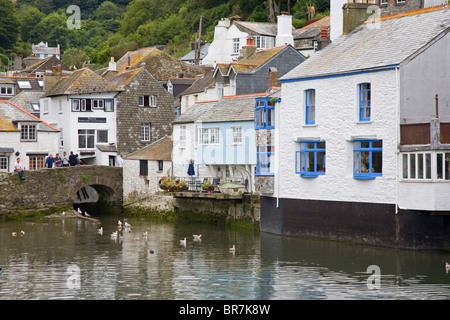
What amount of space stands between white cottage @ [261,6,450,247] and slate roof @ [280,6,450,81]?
0.07m

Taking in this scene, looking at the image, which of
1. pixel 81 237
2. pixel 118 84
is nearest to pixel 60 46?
pixel 118 84

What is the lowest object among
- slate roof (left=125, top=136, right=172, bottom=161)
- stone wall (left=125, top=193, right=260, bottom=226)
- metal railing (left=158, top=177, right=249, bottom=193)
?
stone wall (left=125, top=193, right=260, bottom=226)

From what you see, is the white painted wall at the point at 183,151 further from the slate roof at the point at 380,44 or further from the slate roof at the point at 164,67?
the slate roof at the point at 164,67

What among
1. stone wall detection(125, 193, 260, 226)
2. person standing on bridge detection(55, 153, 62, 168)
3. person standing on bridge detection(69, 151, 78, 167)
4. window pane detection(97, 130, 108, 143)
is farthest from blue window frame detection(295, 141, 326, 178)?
window pane detection(97, 130, 108, 143)

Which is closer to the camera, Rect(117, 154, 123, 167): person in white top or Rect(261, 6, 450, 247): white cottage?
Rect(261, 6, 450, 247): white cottage

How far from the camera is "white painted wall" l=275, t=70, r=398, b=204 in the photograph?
118ft

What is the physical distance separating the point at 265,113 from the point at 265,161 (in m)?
2.48

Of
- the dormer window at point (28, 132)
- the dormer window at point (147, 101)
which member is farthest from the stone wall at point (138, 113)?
the dormer window at point (28, 132)

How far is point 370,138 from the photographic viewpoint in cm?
3691

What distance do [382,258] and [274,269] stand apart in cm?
458

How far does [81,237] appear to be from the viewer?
148 ft

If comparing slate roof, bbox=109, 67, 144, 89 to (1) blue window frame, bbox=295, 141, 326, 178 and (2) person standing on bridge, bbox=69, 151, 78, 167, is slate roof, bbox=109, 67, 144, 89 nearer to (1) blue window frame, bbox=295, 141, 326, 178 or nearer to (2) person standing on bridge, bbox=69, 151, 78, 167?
(2) person standing on bridge, bbox=69, 151, 78, 167
